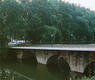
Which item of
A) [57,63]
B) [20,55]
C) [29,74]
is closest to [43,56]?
[57,63]

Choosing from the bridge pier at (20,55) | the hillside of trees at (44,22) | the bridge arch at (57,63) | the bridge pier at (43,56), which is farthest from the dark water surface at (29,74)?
the hillside of trees at (44,22)

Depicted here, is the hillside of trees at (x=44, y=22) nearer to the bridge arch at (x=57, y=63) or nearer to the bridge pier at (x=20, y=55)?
the bridge pier at (x=20, y=55)

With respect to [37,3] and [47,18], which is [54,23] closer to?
[47,18]

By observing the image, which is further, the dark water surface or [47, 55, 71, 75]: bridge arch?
[47, 55, 71, 75]: bridge arch

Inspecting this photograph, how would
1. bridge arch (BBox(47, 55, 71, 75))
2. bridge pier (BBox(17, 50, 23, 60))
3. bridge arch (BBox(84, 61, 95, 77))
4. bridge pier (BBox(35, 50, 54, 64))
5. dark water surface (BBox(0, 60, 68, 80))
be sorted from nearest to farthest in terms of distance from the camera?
dark water surface (BBox(0, 60, 68, 80)) → bridge arch (BBox(84, 61, 95, 77)) → bridge pier (BBox(35, 50, 54, 64)) → bridge arch (BBox(47, 55, 71, 75)) → bridge pier (BBox(17, 50, 23, 60))

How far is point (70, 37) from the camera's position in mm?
36438

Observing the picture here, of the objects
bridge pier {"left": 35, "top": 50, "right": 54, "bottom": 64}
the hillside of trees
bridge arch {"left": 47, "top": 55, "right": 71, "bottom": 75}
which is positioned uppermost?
the hillside of trees

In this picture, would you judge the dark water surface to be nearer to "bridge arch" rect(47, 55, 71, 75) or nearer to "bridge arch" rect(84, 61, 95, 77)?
"bridge arch" rect(47, 55, 71, 75)

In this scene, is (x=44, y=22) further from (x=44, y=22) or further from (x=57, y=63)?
(x=57, y=63)

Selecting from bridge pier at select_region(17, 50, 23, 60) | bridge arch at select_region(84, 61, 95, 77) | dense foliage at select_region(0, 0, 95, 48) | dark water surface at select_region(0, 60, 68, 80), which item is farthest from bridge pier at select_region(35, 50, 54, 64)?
dense foliage at select_region(0, 0, 95, 48)

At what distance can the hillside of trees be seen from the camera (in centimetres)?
2372

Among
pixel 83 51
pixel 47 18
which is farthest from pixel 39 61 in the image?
pixel 47 18

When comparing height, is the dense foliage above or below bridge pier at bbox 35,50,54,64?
above

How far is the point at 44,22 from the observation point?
104 feet
